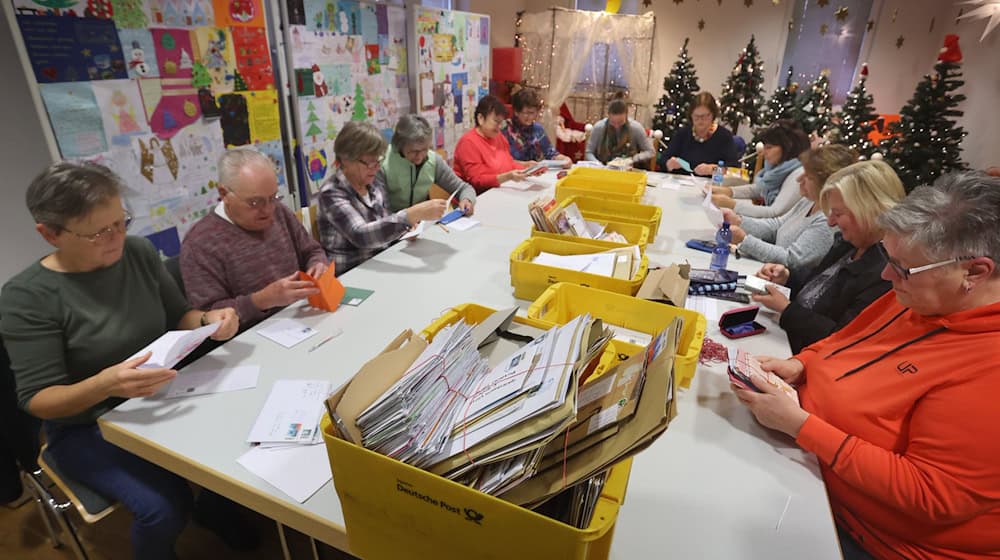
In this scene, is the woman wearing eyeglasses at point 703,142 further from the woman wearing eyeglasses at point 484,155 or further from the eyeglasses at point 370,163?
the eyeglasses at point 370,163

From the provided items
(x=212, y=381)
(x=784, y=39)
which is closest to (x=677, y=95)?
(x=784, y=39)

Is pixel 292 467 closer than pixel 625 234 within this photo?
Yes

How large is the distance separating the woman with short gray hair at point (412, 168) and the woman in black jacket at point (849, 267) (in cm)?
177

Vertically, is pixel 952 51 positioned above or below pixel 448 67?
above

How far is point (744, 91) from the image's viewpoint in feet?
20.5

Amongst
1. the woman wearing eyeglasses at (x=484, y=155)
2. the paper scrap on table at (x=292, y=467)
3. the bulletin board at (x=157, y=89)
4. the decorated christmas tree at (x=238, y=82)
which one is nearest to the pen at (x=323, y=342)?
the paper scrap on table at (x=292, y=467)

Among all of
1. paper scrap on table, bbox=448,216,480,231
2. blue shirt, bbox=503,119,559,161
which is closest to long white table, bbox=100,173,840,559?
paper scrap on table, bbox=448,216,480,231

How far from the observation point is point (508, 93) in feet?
21.7

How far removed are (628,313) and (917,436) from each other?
738mm

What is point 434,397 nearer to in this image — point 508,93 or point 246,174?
point 246,174

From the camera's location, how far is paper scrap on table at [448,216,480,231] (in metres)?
2.73

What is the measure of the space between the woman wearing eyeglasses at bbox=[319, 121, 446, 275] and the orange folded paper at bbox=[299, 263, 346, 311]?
0.54m

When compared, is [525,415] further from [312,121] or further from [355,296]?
[312,121]

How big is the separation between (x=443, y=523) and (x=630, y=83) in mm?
6738
